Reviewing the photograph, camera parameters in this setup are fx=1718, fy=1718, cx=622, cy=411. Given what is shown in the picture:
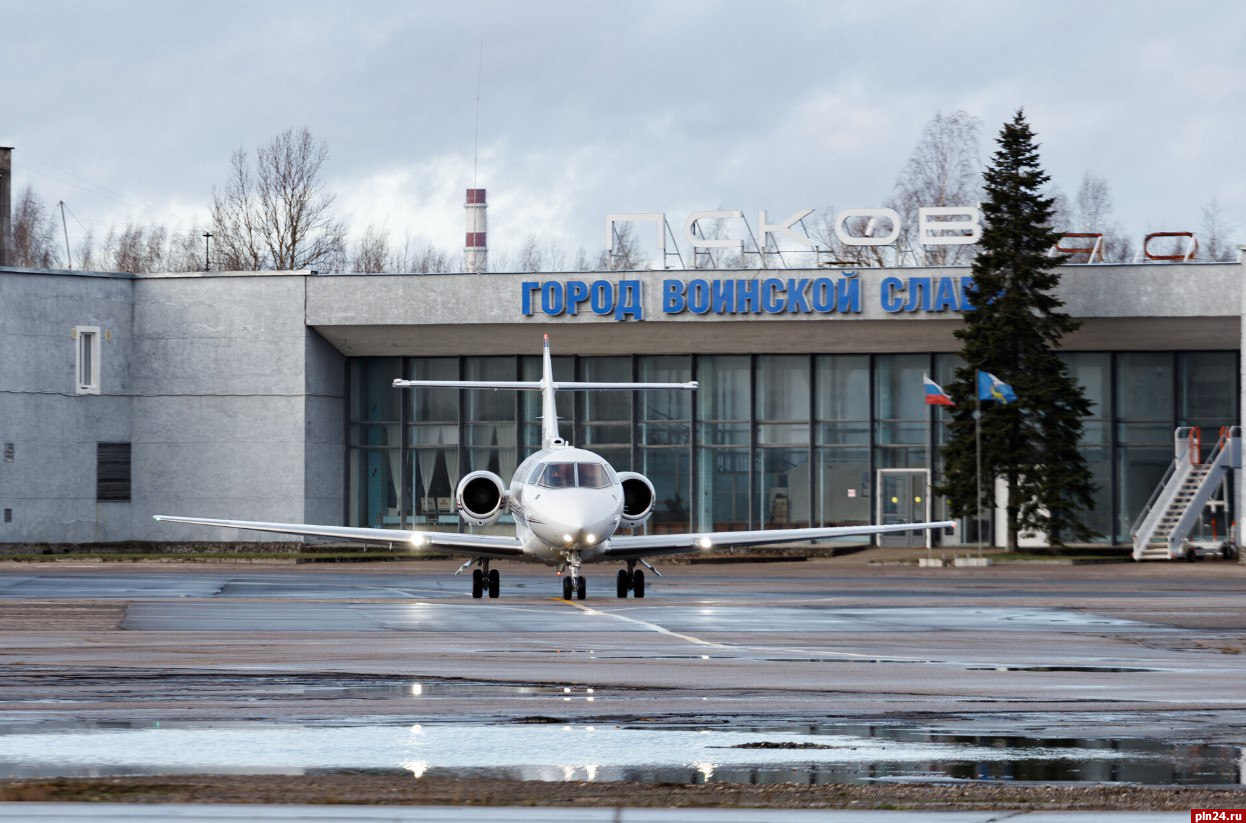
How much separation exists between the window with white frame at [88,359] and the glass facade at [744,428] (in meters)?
7.84

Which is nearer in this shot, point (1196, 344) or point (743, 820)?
point (743, 820)

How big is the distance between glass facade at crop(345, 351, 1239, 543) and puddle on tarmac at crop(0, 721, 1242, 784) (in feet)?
139

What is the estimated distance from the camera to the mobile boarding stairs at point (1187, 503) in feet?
152

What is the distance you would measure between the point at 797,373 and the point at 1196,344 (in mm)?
11750

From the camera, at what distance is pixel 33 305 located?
4953 cm

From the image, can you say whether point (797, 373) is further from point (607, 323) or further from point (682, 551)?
point (682, 551)

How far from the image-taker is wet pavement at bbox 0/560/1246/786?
29.5 ft

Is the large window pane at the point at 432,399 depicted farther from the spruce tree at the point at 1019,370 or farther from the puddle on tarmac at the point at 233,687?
the puddle on tarmac at the point at 233,687

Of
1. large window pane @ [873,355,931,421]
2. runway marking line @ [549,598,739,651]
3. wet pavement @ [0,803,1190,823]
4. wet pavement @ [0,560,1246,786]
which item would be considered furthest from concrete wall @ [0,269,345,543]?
wet pavement @ [0,803,1190,823]

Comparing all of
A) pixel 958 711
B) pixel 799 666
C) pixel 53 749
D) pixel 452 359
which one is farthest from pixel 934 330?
pixel 53 749

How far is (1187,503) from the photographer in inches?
1875

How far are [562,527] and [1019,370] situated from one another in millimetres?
23720

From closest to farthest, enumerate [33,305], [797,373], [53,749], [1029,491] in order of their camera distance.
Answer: [53,749] → [1029,491] → [33,305] → [797,373]

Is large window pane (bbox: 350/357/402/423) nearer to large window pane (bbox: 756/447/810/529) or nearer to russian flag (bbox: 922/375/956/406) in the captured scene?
large window pane (bbox: 756/447/810/529)
